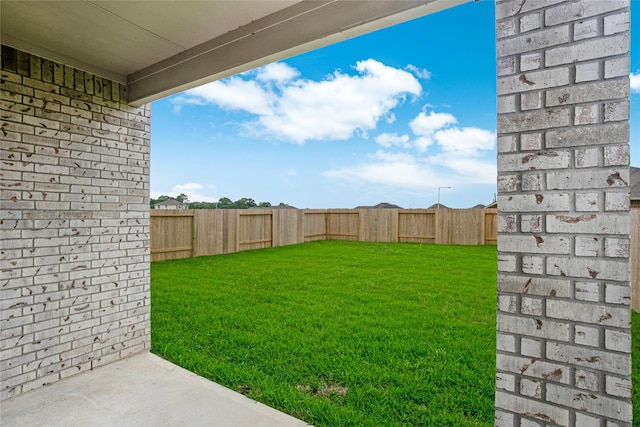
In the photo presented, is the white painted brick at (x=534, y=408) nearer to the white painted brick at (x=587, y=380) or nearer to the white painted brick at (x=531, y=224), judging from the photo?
the white painted brick at (x=587, y=380)

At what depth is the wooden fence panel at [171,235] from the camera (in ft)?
25.2

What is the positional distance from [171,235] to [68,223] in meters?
5.56

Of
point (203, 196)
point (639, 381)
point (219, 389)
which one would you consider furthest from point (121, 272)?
point (203, 196)

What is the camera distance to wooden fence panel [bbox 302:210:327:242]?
39.0 ft

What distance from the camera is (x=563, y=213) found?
1215 millimetres

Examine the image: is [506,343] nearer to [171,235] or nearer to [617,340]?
[617,340]

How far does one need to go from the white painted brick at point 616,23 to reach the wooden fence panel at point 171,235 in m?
7.88

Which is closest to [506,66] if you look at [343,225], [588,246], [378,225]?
[588,246]

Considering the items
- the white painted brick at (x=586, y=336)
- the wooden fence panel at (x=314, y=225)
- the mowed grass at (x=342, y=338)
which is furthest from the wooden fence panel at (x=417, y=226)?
the white painted brick at (x=586, y=336)

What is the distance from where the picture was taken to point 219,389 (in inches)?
95.9

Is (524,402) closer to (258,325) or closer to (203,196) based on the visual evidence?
(258,325)

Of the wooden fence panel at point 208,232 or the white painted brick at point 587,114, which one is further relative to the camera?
the wooden fence panel at point 208,232

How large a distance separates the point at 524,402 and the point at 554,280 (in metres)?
0.46

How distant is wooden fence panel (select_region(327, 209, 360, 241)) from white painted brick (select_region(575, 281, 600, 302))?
11160mm
